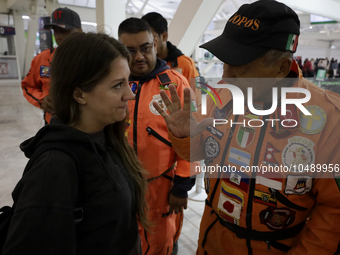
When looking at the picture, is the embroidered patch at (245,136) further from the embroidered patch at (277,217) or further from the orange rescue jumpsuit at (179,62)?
the orange rescue jumpsuit at (179,62)

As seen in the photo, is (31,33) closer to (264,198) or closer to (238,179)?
(238,179)

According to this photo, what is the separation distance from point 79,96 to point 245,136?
655 millimetres

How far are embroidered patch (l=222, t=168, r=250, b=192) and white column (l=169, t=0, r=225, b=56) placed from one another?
2.17m

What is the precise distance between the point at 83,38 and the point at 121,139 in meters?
0.45

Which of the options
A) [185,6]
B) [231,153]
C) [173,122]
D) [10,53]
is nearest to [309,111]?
[231,153]

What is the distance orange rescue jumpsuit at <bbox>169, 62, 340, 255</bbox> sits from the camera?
79 centimetres

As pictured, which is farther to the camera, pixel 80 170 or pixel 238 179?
pixel 238 179

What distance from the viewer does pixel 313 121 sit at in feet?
2.65

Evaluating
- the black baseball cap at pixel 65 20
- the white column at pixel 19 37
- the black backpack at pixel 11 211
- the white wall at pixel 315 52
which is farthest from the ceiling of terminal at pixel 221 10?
the black backpack at pixel 11 211

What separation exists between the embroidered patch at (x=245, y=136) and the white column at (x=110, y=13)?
76.7 inches

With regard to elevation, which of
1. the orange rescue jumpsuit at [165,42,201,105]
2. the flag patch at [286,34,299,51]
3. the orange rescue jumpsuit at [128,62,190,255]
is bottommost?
the orange rescue jumpsuit at [128,62,190,255]

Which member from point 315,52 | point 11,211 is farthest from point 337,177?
point 315,52

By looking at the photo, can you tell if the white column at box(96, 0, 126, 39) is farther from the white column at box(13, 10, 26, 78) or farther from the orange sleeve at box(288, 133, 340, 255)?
the white column at box(13, 10, 26, 78)

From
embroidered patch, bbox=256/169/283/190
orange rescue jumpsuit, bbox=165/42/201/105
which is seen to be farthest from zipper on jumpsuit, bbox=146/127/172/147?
orange rescue jumpsuit, bbox=165/42/201/105
